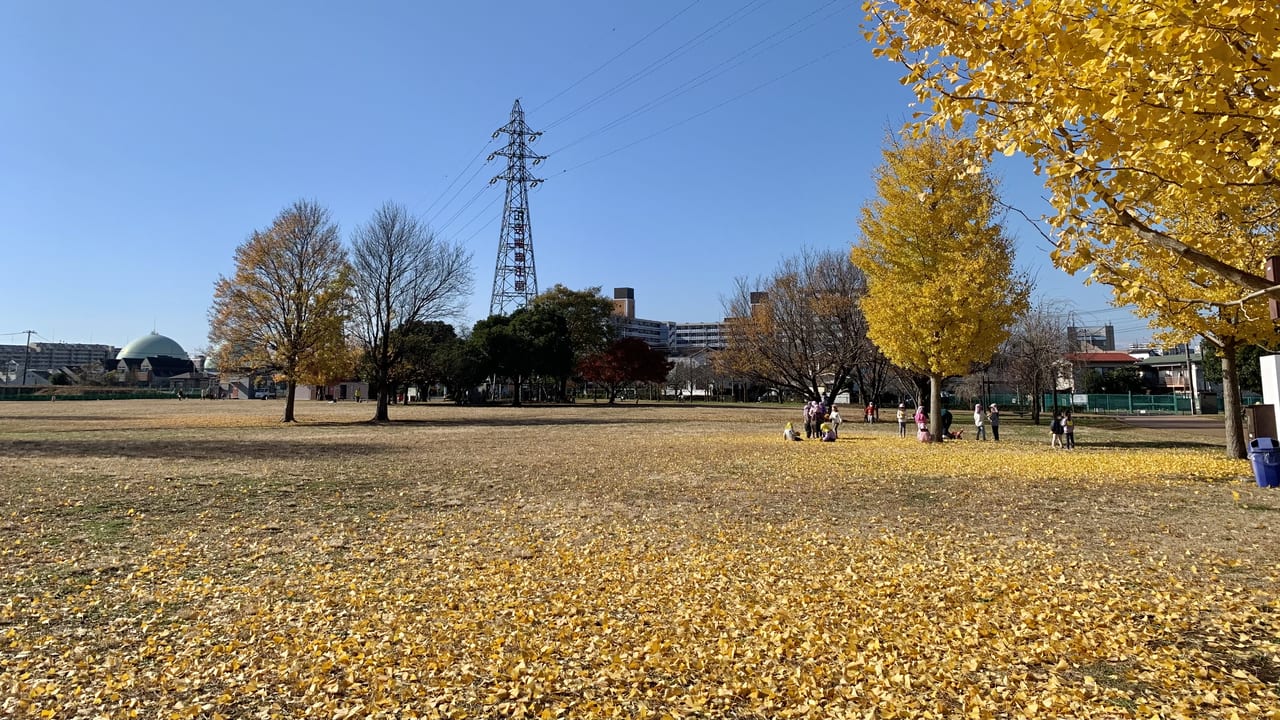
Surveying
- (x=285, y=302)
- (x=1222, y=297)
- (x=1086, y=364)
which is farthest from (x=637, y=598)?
(x=1086, y=364)

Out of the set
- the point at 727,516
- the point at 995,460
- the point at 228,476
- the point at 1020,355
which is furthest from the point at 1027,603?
the point at 1020,355

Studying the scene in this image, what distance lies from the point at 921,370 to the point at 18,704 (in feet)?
76.6

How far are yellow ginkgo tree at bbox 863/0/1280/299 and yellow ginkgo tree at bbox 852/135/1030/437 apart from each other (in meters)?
16.5

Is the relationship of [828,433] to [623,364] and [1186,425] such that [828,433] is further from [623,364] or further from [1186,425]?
[623,364]

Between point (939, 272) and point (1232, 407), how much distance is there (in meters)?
8.23

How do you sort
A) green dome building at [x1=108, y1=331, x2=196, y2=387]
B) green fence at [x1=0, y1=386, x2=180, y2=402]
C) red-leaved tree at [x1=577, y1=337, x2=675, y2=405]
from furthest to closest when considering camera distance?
Result: 1. green dome building at [x1=108, y1=331, x2=196, y2=387]
2. green fence at [x1=0, y1=386, x2=180, y2=402]
3. red-leaved tree at [x1=577, y1=337, x2=675, y2=405]

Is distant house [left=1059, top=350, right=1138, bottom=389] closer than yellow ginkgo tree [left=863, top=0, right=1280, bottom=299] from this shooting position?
No

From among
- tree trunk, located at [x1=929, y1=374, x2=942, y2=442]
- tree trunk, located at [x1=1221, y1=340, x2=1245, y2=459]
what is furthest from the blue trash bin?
tree trunk, located at [x1=929, y1=374, x2=942, y2=442]

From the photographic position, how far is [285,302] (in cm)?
3231

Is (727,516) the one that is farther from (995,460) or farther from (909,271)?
(909,271)

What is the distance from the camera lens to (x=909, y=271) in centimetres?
2230

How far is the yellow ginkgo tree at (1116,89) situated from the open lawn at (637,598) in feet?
9.35

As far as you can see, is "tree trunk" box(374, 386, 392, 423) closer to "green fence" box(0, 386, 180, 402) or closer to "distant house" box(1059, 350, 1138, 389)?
"distant house" box(1059, 350, 1138, 389)

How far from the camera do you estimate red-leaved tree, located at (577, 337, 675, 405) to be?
2601 inches
